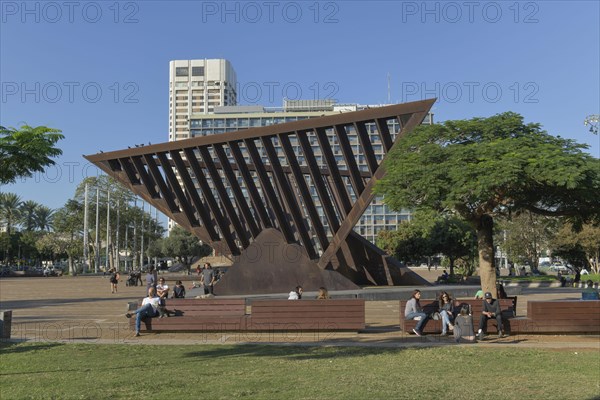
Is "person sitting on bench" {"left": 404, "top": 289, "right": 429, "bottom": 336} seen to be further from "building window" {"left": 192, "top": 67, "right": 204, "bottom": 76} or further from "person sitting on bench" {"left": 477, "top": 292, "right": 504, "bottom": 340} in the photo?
"building window" {"left": 192, "top": 67, "right": 204, "bottom": 76}

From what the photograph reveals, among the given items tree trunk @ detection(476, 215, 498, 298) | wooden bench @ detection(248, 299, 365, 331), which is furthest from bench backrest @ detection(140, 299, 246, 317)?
tree trunk @ detection(476, 215, 498, 298)

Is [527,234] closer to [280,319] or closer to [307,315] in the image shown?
[307,315]

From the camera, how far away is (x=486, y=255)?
17156mm

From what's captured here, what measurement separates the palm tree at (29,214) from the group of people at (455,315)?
95294 mm

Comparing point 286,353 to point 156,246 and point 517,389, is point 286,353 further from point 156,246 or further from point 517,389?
point 156,246

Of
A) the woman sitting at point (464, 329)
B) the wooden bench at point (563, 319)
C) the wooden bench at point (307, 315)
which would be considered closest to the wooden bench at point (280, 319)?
the wooden bench at point (307, 315)

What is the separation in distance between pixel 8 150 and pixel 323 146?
14.1m

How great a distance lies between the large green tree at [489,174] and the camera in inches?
573

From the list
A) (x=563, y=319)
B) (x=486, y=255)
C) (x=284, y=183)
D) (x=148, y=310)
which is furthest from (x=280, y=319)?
→ (x=284, y=183)

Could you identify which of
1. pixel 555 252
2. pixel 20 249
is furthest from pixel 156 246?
pixel 555 252

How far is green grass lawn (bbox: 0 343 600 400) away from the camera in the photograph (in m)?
7.39

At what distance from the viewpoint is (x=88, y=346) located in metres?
11.4

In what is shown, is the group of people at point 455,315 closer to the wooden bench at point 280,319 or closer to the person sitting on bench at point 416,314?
the person sitting on bench at point 416,314

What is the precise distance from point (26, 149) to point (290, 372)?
716 centimetres
